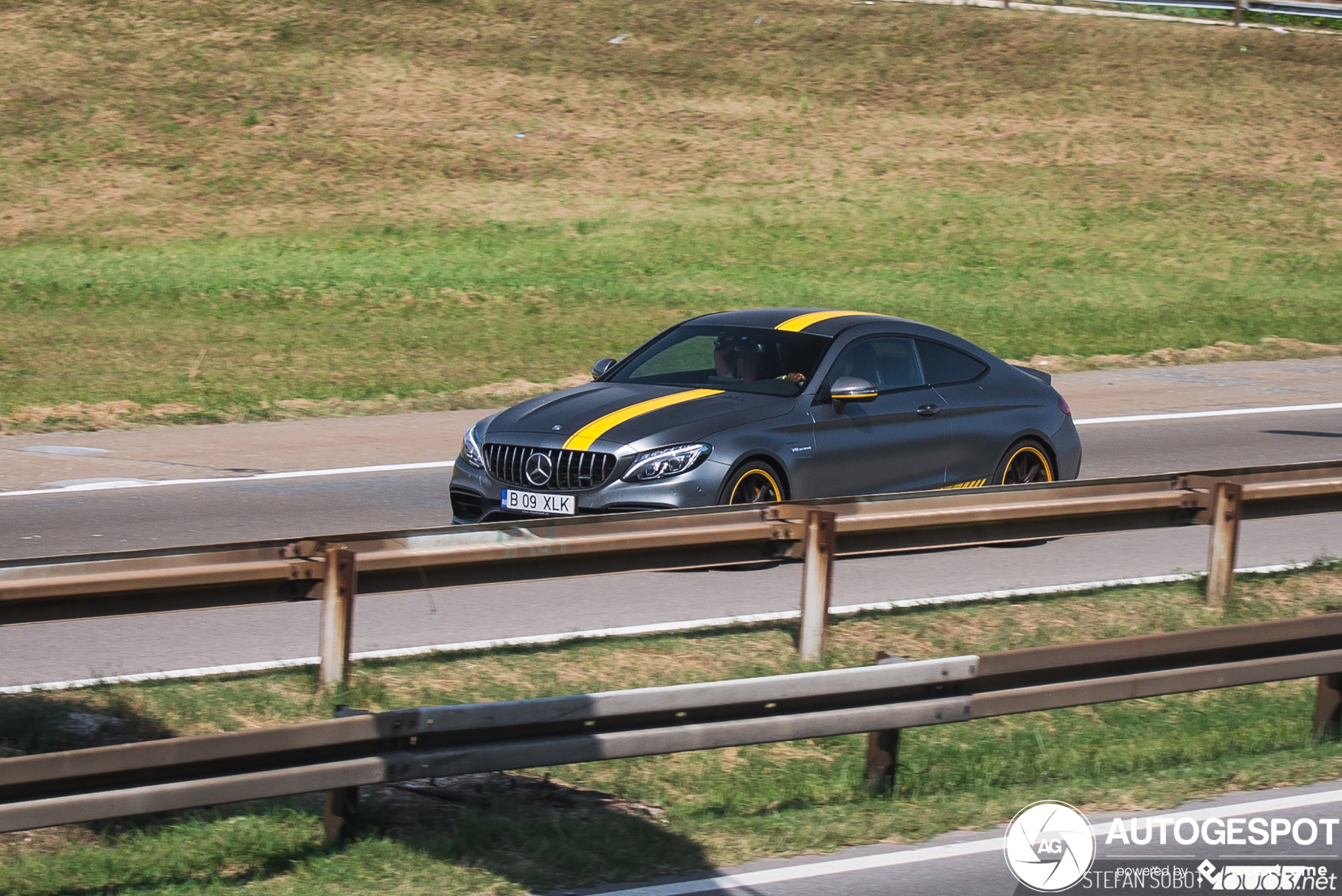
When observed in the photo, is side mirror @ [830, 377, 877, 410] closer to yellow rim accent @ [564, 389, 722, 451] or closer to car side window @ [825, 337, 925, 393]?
car side window @ [825, 337, 925, 393]

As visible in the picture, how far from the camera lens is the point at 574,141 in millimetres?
33312

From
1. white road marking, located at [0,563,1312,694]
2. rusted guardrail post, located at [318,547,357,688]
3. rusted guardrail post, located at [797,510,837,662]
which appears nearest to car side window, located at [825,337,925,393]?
white road marking, located at [0,563,1312,694]

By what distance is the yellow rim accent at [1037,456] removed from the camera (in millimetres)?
10531

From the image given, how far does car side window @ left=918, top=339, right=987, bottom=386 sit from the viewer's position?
10477 mm

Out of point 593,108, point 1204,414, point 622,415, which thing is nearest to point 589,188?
point 593,108

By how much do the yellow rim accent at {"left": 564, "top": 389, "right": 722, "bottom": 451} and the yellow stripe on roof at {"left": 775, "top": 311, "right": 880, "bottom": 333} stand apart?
77 cm

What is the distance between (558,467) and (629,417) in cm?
54

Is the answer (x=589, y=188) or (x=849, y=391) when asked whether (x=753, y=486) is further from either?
(x=589, y=188)

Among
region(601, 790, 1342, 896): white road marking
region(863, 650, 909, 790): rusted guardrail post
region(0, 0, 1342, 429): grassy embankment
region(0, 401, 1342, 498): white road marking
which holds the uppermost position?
region(0, 0, 1342, 429): grassy embankment

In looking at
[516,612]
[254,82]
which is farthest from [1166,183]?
[516,612]

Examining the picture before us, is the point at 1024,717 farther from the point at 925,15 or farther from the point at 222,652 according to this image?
the point at 925,15

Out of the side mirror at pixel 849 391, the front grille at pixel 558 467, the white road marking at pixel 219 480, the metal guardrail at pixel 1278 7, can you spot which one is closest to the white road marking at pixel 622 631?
the front grille at pixel 558 467

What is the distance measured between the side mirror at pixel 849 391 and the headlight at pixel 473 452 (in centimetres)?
217

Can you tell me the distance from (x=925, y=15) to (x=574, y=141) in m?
14.4
